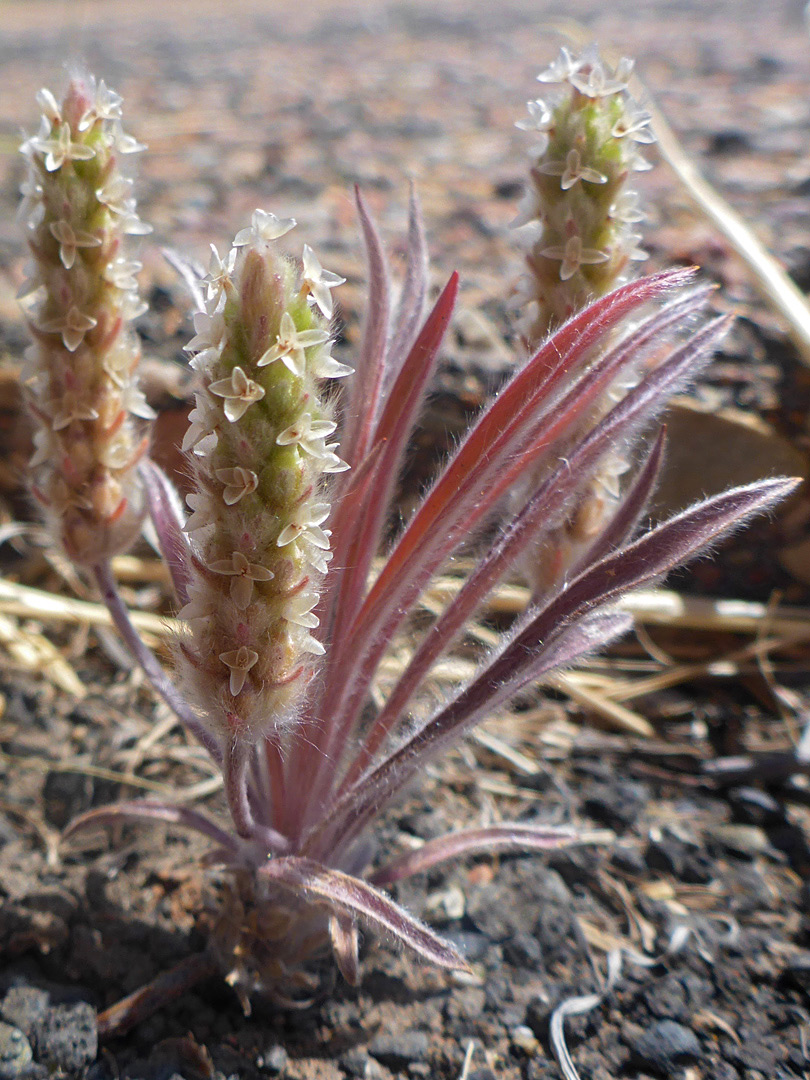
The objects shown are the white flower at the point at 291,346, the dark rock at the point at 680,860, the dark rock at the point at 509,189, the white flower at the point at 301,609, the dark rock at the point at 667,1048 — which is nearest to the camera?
the white flower at the point at 291,346

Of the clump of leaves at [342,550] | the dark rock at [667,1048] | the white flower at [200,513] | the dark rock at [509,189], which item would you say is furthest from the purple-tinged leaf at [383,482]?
the dark rock at [509,189]

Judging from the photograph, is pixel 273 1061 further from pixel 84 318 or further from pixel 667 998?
pixel 84 318

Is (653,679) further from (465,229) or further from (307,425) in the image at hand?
(465,229)

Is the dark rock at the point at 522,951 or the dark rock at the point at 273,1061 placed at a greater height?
the dark rock at the point at 522,951

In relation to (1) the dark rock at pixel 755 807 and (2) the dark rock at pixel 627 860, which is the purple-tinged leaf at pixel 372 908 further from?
(1) the dark rock at pixel 755 807

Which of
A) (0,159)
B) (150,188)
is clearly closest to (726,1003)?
(150,188)

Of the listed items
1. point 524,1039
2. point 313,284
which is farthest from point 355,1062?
point 313,284
